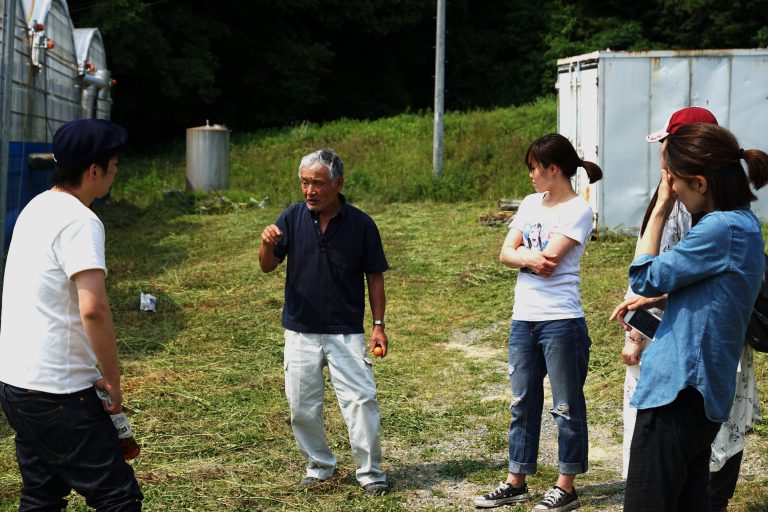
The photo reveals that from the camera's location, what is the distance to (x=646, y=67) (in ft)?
41.5

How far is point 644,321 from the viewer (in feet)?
12.8

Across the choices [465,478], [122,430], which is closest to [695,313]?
[122,430]

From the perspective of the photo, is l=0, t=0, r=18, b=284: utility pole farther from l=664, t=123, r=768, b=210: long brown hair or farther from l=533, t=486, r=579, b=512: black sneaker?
l=664, t=123, r=768, b=210: long brown hair

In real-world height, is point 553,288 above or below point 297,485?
above

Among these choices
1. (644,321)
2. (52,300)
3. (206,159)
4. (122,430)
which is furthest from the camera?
(206,159)

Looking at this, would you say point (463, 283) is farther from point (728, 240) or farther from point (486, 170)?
point (486, 170)

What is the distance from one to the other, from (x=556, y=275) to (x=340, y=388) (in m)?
1.21

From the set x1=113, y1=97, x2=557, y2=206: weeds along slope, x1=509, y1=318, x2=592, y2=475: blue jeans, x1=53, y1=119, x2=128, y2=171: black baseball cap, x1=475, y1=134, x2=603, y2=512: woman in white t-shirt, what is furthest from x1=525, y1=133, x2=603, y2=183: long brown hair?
x1=113, y1=97, x2=557, y2=206: weeds along slope

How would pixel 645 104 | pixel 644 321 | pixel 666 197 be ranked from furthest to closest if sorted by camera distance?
pixel 645 104
pixel 644 321
pixel 666 197

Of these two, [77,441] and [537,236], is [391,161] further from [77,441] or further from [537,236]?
[77,441]

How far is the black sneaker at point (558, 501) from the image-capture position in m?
4.44

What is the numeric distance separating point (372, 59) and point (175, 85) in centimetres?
1177

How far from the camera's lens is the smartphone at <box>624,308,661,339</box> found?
3.90 metres

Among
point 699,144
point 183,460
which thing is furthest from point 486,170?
point 699,144
